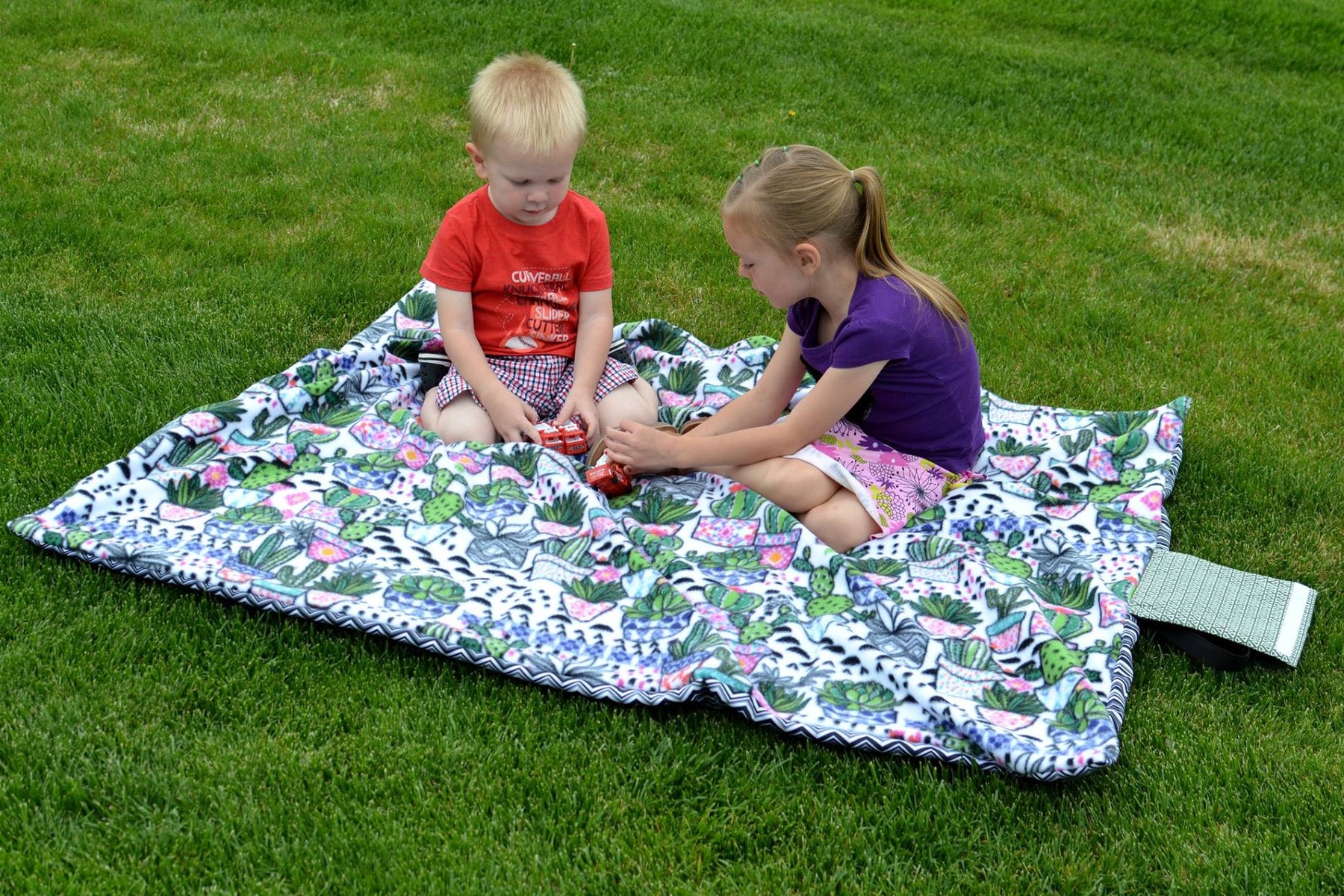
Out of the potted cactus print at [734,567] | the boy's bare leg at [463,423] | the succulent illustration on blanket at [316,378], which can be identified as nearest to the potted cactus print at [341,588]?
the boy's bare leg at [463,423]

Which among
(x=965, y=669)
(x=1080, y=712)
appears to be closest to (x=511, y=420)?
(x=965, y=669)

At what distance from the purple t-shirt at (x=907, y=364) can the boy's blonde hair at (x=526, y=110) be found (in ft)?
2.93

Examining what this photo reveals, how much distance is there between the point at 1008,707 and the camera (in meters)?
2.72

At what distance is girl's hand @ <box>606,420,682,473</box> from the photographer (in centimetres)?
344

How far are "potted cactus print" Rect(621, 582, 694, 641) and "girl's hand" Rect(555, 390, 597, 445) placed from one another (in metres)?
0.83

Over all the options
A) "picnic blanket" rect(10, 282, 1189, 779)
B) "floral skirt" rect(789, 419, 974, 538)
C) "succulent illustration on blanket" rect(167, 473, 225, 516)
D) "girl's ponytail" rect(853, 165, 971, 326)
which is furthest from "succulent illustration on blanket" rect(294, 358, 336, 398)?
"girl's ponytail" rect(853, 165, 971, 326)

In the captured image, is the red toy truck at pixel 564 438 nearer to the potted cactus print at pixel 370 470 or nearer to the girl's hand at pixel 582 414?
the girl's hand at pixel 582 414

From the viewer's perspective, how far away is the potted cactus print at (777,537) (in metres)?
3.25

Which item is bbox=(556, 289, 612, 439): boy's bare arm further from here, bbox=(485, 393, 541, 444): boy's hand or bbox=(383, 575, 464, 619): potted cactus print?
bbox=(383, 575, 464, 619): potted cactus print

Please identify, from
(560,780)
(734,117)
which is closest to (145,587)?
(560,780)

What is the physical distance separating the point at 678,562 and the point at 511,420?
829mm

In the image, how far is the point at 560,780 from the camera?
2.49m

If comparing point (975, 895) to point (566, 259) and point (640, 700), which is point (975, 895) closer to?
point (640, 700)

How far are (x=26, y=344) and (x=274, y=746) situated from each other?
2.33 meters
